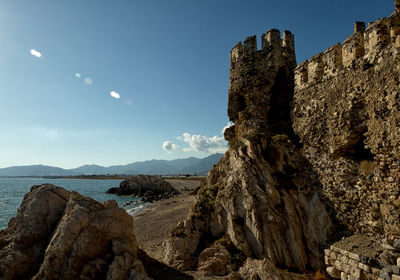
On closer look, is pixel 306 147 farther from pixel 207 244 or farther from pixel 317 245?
pixel 207 244

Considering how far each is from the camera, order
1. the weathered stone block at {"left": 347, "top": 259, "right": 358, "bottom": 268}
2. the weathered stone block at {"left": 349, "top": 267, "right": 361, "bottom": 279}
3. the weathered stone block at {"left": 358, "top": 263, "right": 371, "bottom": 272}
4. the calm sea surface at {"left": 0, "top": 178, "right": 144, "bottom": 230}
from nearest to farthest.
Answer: the weathered stone block at {"left": 358, "top": 263, "right": 371, "bottom": 272}, the weathered stone block at {"left": 349, "top": 267, "right": 361, "bottom": 279}, the weathered stone block at {"left": 347, "top": 259, "right": 358, "bottom": 268}, the calm sea surface at {"left": 0, "top": 178, "right": 144, "bottom": 230}

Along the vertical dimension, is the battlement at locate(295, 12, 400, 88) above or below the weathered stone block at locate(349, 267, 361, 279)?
above

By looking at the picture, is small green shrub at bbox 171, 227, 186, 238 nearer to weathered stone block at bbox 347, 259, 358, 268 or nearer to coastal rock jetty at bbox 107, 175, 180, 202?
weathered stone block at bbox 347, 259, 358, 268

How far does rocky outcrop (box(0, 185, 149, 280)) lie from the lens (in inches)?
330

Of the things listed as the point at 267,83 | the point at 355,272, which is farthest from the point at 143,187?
the point at 355,272

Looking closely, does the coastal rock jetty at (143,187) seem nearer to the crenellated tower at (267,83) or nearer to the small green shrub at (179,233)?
the crenellated tower at (267,83)

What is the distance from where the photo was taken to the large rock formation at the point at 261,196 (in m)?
10.3

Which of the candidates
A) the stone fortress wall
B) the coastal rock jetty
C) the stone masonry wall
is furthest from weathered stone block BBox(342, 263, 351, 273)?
the coastal rock jetty

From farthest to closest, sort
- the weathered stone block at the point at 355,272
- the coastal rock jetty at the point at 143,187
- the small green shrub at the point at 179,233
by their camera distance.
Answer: the coastal rock jetty at the point at 143,187, the small green shrub at the point at 179,233, the weathered stone block at the point at 355,272

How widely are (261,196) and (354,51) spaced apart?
312 inches

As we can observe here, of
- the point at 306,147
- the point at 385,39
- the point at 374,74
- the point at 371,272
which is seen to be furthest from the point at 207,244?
the point at 385,39

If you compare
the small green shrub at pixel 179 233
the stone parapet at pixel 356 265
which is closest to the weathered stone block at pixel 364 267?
the stone parapet at pixel 356 265

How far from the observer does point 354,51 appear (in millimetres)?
10141

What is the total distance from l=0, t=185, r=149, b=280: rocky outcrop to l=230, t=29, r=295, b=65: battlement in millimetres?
13298
